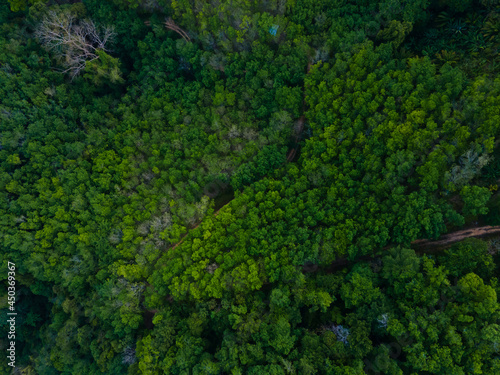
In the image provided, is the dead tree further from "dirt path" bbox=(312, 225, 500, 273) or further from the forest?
"dirt path" bbox=(312, 225, 500, 273)

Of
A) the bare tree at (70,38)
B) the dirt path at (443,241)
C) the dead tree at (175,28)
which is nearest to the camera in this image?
the dirt path at (443,241)

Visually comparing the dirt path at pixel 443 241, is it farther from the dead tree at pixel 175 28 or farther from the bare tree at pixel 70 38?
the bare tree at pixel 70 38

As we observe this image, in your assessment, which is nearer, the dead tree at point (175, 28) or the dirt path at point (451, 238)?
the dirt path at point (451, 238)

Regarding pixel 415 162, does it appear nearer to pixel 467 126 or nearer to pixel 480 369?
pixel 467 126

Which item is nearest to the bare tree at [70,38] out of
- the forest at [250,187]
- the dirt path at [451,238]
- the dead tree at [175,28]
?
the forest at [250,187]

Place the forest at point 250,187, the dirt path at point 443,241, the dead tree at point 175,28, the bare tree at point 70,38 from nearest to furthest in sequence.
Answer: the forest at point 250,187
the dirt path at point 443,241
the bare tree at point 70,38
the dead tree at point 175,28

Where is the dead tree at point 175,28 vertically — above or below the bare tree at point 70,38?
above

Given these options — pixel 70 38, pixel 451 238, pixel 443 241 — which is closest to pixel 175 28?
pixel 70 38
